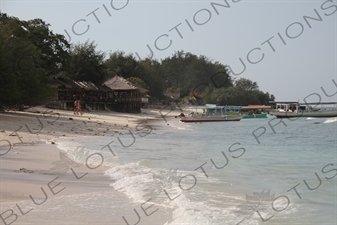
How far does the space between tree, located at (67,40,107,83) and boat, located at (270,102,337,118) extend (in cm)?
2558

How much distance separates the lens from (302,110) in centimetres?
6606

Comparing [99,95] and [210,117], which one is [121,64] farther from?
[210,117]

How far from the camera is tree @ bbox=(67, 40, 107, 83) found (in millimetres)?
55338

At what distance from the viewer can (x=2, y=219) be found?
5738mm

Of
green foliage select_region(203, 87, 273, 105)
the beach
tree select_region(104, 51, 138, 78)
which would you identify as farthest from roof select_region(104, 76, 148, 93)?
the beach

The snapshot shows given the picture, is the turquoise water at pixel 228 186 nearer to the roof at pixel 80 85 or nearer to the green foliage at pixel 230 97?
the roof at pixel 80 85

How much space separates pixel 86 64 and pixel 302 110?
106ft

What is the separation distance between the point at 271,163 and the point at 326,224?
27.5ft

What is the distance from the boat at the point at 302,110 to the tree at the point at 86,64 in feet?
83.9

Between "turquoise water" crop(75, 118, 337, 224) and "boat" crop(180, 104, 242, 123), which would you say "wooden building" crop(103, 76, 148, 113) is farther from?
"turquoise water" crop(75, 118, 337, 224)

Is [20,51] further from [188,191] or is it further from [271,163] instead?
[188,191]

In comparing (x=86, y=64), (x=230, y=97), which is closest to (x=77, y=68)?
(x=86, y=64)

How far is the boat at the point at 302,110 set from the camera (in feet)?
210

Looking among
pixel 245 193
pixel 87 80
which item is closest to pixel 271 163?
pixel 245 193
